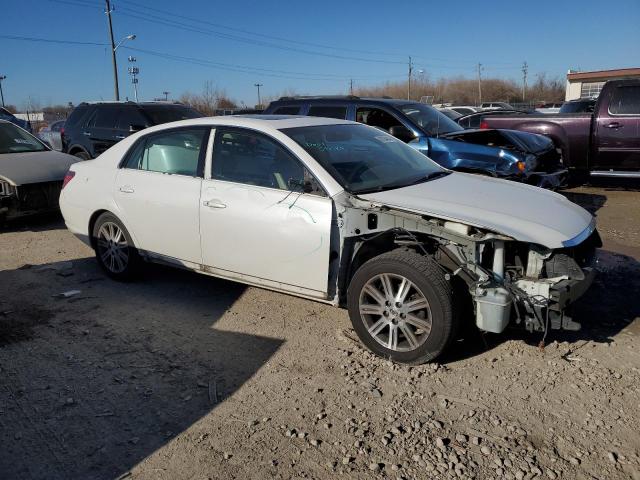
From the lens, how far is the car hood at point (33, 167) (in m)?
7.91

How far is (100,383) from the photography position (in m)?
3.73

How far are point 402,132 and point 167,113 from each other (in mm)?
5541

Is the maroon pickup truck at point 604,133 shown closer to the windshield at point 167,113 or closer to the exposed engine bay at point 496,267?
the exposed engine bay at point 496,267

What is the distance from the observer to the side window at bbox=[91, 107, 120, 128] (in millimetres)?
11188

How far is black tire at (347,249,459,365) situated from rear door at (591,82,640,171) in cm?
729

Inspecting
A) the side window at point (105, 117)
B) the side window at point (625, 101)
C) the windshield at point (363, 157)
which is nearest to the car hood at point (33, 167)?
the side window at point (105, 117)

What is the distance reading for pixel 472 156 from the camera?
7.77 m

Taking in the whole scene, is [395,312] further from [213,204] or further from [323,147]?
[213,204]

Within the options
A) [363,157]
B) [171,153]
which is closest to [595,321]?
[363,157]

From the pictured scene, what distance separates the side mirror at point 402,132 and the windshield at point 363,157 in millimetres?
2929

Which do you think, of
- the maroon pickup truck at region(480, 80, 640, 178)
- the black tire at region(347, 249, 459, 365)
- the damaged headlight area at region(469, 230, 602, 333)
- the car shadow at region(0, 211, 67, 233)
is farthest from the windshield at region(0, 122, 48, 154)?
the maroon pickup truck at region(480, 80, 640, 178)

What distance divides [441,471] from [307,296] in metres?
1.80

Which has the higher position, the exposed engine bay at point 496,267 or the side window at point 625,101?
the side window at point 625,101

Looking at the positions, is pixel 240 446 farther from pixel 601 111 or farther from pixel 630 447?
pixel 601 111
